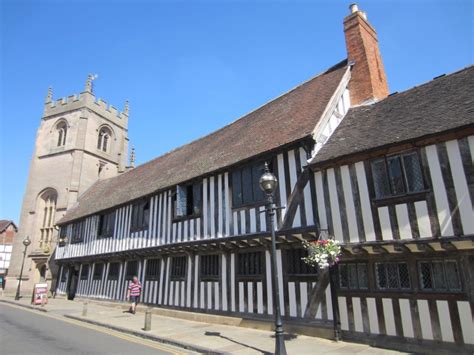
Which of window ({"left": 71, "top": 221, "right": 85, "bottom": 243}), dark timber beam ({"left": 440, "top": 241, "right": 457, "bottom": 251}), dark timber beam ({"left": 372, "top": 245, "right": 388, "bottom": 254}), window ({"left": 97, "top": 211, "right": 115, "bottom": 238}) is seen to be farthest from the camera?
window ({"left": 71, "top": 221, "right": 85, "bottom": 243})

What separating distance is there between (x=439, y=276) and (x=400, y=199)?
65.6 inches

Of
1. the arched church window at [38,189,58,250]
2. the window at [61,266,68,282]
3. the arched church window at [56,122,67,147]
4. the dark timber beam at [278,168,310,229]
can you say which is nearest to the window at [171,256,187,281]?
the dark timber beam at [278,168,310,229]

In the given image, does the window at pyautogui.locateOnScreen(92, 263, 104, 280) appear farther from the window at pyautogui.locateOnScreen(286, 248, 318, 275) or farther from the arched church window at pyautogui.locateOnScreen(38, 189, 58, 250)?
the window at pyautogui.locateOnScreen(286, 248, 318, 275)

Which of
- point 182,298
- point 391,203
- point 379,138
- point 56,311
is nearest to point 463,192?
point 391,203

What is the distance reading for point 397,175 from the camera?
23.5ft

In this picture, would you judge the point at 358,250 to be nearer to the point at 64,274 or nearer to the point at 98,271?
the point at 98,271

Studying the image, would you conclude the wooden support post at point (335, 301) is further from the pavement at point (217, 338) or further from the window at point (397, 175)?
the window at point (397, 175)

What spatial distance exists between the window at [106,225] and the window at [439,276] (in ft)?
47.8

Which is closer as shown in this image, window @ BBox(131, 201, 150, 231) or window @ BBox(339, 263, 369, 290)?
window @ BBox(339, 263, 369, 290)

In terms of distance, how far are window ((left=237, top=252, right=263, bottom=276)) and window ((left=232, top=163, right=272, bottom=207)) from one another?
1.59 meters

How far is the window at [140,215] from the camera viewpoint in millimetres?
14562

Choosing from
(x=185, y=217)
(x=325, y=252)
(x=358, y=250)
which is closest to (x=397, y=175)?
(x=358, y=250)

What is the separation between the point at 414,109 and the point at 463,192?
2954 mm

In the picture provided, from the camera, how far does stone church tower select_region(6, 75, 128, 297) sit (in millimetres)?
24656
